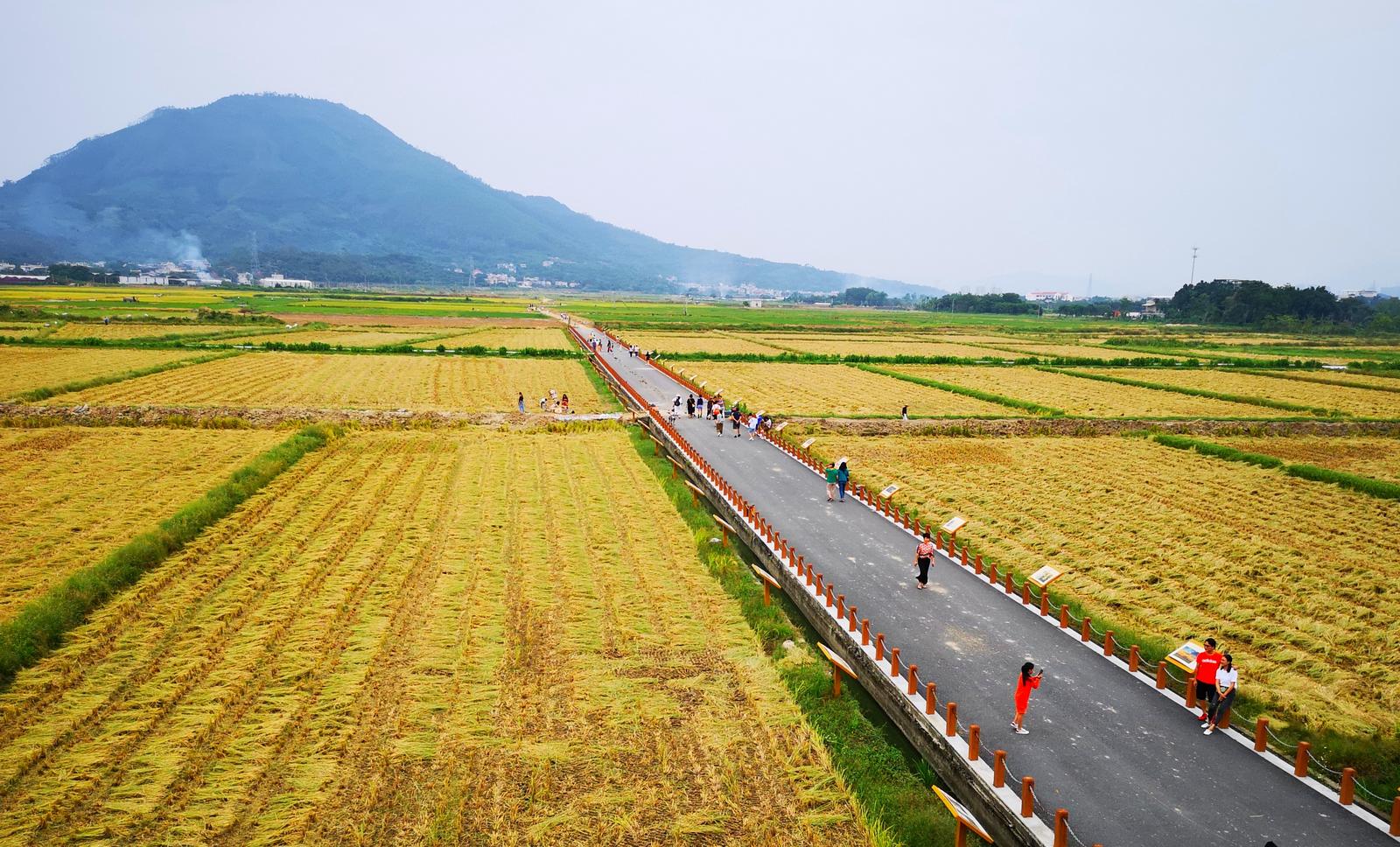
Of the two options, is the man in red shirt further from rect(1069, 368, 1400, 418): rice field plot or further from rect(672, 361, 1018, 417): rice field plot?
rect(1069, 368, 1400, 418): rice field plot

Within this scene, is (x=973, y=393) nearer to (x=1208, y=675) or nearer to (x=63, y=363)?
(x=1208, y=675)

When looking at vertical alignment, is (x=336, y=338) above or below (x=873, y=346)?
below

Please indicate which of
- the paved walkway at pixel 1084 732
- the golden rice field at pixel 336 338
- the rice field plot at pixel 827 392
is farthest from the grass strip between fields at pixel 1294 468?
the golden rice field at pixel 336 338

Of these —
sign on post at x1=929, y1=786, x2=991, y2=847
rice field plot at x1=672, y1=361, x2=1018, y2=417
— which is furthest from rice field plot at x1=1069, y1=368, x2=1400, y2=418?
sign on post at x1=929, y1=786, x2=991, y2=847

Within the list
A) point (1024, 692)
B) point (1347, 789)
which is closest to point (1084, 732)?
point (1024, 692)

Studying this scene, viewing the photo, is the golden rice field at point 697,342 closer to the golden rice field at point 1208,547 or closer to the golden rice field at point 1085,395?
the golden rice field at point 1085,395
